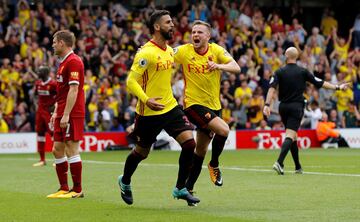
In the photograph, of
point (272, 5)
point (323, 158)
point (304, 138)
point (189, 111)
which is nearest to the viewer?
point (189, 111)

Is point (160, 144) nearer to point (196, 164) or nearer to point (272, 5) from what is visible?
point (272, 5)

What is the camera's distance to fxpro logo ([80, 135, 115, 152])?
97.6 ft

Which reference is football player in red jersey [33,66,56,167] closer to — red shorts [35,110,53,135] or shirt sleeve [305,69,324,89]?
red shorts [35,110,53,135]

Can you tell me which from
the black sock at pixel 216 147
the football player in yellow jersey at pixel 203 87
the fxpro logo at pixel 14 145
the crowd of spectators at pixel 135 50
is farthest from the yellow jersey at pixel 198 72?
the crowd of spectators at pixel 135 50

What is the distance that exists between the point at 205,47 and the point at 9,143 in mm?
16295

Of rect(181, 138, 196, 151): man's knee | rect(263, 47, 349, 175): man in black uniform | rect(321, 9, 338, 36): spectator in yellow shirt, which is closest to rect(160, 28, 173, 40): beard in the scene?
rect(181, 138, 196, 151): man's knee

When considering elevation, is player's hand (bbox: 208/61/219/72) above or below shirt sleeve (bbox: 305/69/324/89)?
above

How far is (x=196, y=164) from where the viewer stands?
13047mm

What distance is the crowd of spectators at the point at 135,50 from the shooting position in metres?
30.4

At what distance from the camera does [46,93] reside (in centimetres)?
2138

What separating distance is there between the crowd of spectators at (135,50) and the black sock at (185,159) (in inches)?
703

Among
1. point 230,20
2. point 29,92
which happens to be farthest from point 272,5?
point 29,92

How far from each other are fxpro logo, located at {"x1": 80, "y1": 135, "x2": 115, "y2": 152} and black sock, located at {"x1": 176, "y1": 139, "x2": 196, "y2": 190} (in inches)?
697

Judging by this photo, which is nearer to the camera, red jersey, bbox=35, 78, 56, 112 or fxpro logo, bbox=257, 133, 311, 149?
red jersey, bbox=35, 78, 56, 112
